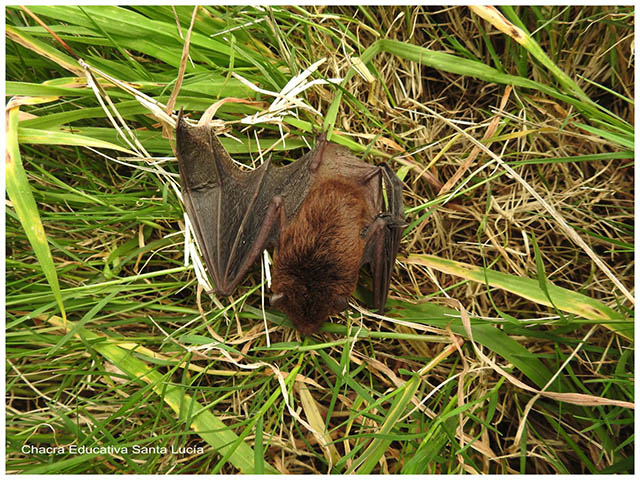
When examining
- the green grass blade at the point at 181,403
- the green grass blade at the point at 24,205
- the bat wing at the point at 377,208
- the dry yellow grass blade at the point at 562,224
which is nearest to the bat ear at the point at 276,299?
the bat wing at the point at 377,208

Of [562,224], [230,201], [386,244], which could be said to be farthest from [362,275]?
[562,224]

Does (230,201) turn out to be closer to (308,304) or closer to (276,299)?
(276,299)


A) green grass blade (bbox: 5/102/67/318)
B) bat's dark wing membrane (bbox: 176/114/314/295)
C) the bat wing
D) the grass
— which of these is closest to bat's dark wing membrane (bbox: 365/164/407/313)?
the bat wing

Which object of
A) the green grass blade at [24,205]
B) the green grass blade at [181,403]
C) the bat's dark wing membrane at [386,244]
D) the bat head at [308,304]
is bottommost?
the green grass blade at [181,403]

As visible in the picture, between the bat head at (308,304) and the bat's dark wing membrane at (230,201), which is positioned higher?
the bat's dark wing membrane at (230,201)

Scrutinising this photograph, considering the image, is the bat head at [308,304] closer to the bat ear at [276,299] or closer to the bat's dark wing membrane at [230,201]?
the bat ear at [276,299]

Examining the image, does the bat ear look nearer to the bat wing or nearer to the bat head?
the bat head

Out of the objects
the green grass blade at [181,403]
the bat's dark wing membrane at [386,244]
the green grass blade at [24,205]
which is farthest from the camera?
the bat's dark wing membrane at [386,244]

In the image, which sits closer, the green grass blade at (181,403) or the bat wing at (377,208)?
the green grass blade at (181,403)
